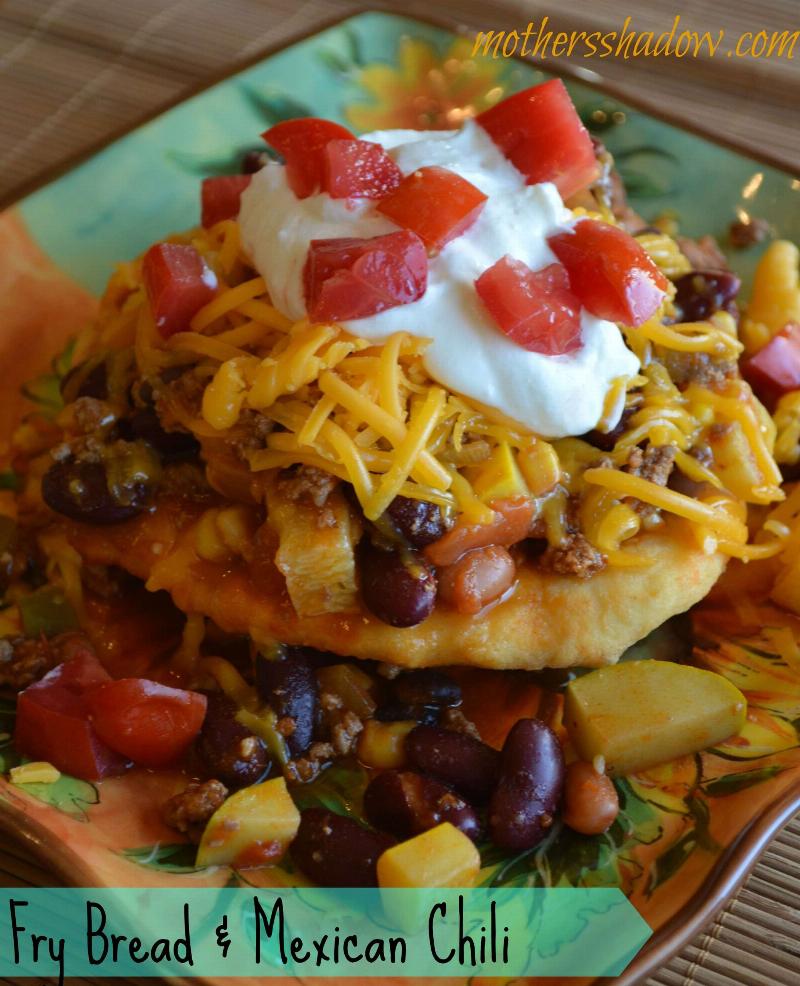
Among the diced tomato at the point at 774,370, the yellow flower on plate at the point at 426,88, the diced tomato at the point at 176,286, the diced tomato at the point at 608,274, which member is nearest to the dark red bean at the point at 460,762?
the diced tomato at the point at 608,274

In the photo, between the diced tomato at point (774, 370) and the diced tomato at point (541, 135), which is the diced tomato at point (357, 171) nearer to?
the diced tomato at point (541, 135)

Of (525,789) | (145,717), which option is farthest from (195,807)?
(525,789)

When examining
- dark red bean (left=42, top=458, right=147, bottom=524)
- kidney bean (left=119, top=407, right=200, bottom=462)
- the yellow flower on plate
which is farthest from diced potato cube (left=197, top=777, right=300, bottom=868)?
the yellow flower on plate

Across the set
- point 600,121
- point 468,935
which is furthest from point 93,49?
point 468,935

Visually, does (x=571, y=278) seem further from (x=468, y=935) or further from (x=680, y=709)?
(x=468, y=935)

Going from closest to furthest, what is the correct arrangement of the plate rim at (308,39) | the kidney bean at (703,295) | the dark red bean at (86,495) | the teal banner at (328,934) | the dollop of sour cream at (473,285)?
the teal banner at (328,934), the dollop of sour cream at (473,285), the dark red bean at (86,495), the kidney bean at (703,295), the plate rim at (308,39)

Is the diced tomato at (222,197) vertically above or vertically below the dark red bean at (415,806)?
above

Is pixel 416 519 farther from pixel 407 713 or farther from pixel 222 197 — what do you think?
pixel 222 197
